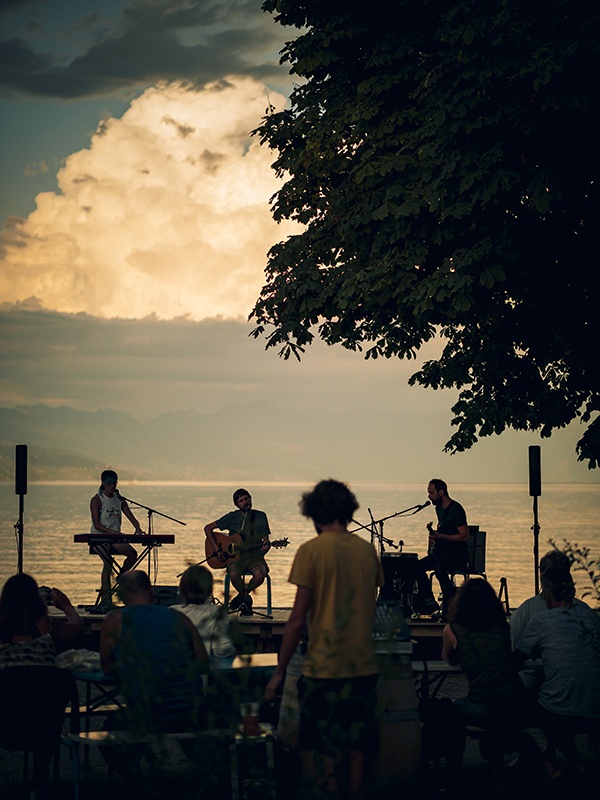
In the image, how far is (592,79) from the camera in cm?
1310

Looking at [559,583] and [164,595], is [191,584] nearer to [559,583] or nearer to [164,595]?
[559,583]

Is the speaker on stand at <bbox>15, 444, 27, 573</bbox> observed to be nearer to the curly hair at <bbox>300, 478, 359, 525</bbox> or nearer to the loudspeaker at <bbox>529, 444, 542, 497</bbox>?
the loudspeaker at <bbox>529, 444, 542, 497</bbox>

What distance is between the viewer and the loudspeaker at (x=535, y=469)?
1681 cm

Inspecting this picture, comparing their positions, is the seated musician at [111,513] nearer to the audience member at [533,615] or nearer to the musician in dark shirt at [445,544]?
the musician in dark shirt at [445,544]

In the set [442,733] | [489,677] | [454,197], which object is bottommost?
[442,733]

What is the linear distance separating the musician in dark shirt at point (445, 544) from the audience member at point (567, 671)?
7.16 metres

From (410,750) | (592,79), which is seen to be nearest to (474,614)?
(410,750)

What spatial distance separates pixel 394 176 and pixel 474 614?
9325 millimetres

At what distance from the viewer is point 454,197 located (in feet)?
44.6

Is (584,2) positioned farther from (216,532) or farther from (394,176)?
(216,532)

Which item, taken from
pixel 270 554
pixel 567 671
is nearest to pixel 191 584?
pixel 567 671

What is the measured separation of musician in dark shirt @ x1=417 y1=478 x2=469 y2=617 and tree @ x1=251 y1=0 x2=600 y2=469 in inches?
90.1

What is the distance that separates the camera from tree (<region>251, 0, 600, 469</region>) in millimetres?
13328

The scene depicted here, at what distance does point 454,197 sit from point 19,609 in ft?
28.9
